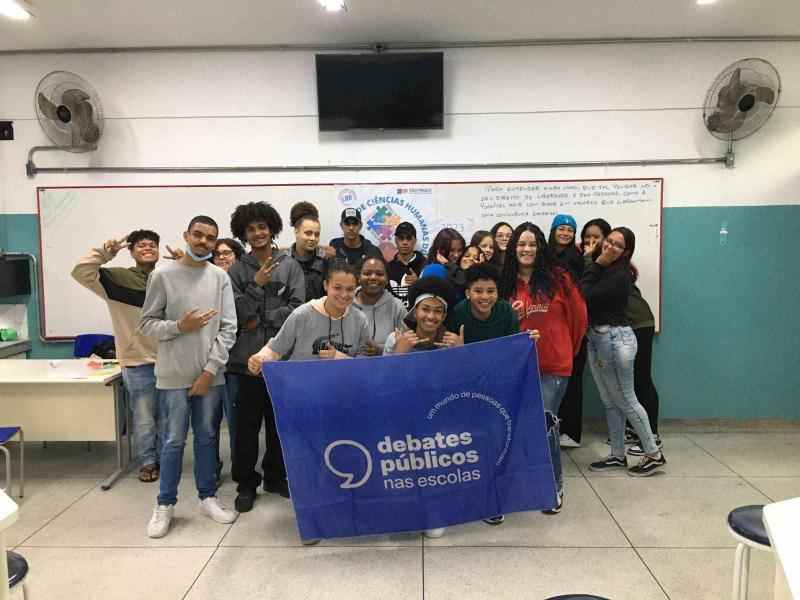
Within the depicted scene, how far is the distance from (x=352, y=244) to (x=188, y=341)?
1366mm

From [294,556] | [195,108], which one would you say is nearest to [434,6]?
[195,108]

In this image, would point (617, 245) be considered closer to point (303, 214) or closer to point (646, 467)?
point (646, 467)

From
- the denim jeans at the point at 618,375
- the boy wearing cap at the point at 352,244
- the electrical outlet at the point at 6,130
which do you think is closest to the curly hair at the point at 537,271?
the denim jeans at the point at 618,375

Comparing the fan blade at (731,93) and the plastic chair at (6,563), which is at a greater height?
the fan blade at (731,93)

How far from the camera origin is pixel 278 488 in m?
3.30

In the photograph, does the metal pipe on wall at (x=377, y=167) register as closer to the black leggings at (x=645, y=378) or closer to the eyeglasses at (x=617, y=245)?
the eyeglasses at (x=617, y=245)

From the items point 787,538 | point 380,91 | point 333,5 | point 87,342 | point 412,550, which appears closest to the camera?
point 787,538

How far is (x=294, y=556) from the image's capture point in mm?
2645

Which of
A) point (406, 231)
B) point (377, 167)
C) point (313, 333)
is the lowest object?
point (313, 333)

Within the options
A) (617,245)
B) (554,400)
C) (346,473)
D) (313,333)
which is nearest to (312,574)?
(346,473)

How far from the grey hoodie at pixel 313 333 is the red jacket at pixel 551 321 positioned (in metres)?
0.95

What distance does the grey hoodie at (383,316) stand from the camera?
2857mm

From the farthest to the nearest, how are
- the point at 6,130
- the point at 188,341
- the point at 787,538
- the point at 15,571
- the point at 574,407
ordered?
the point at 6,130 < the point at 574,407 < the point at 188,341 < the point at 15,571 < the point at 787,538

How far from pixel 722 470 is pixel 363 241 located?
112 inches
